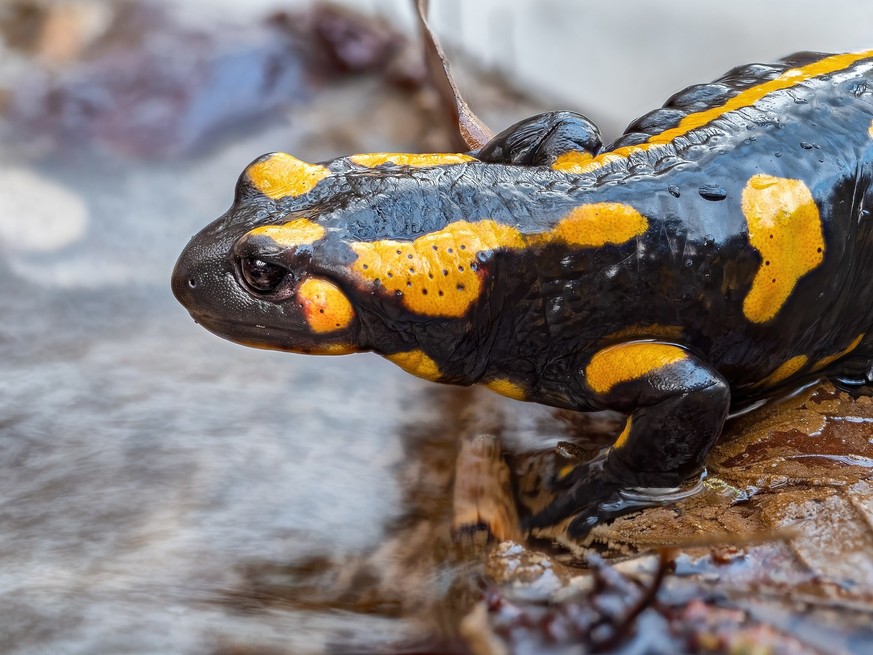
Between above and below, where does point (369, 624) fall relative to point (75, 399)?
below

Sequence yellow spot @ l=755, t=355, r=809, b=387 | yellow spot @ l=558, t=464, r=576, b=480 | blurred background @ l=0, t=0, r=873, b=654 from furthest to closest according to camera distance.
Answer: yellow spot @ l=755, t=355, r=809, b=387
yellow spot @ l=558, t=464, r=576, b=480
blurred background @ l=0, t=0, r=873, b=654

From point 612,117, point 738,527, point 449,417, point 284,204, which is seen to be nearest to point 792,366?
point 738,527

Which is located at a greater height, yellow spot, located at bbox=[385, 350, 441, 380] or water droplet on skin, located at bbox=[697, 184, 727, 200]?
water droplet on skin, located at bbox=[697, 184, 727, 200]

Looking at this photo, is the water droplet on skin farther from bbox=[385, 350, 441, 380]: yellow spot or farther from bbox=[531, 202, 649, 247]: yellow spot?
bbox=[385, 350, 441, 380]: yellow spot

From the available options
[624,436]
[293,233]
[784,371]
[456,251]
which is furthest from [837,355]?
[293,233]

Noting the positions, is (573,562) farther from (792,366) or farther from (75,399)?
(75,399)

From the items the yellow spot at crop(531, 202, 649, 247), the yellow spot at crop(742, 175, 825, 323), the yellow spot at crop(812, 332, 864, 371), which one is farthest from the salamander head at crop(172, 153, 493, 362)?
the yellow spot at crop(812, 332, 864, 371)
